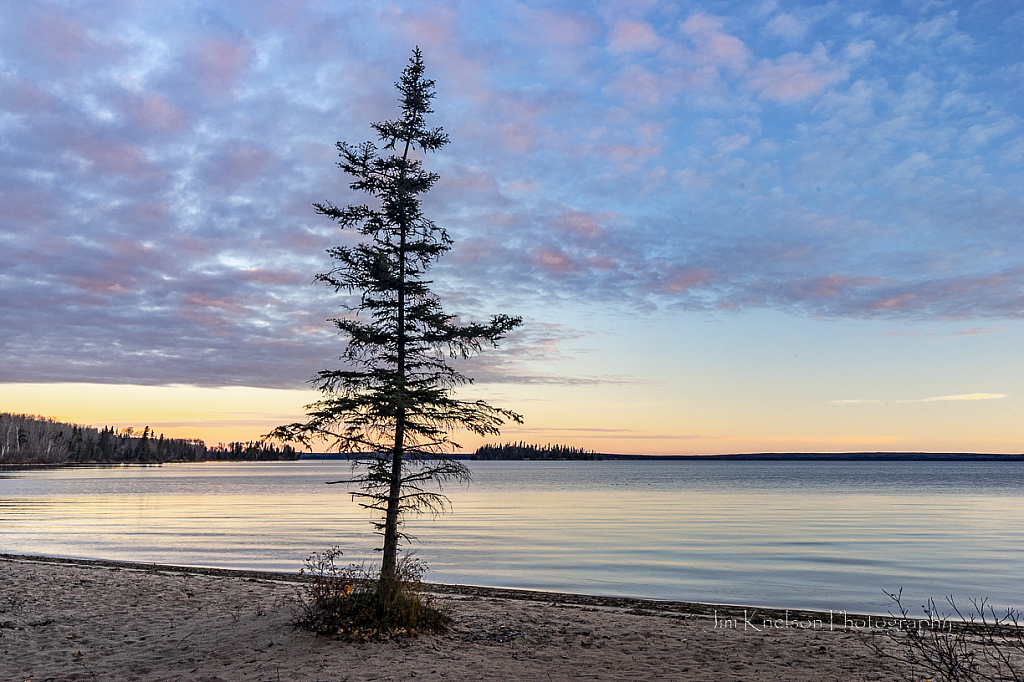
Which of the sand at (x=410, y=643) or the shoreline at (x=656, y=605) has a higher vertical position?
the sand at (x=410, y=643)

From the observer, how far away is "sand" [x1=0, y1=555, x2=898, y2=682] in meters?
10.9

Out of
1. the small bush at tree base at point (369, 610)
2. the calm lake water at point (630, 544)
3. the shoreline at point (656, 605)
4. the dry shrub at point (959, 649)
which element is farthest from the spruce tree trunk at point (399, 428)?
the calm lake water at point (630, 544)

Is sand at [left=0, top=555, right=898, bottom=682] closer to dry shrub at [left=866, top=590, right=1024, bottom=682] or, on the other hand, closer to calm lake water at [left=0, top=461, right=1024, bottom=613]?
dry shrub at [left=866, top=590, right=1024, bottom=682]

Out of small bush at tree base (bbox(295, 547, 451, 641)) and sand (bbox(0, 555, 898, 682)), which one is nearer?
sand (bbox(0, 555, 898, 682))

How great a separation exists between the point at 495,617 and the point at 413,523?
1291 inches

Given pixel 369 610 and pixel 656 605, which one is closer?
pixel 369 610

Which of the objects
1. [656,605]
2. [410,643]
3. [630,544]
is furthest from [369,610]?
[630,544]

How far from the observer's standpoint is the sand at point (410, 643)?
1087 centimetres

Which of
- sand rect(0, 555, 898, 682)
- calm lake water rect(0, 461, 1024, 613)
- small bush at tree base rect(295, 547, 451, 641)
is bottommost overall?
calm lake water rect(0, 461, 1024, 613)

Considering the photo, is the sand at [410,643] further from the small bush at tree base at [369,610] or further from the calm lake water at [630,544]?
the calm lake water at [630,544]

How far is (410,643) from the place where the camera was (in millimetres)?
12188

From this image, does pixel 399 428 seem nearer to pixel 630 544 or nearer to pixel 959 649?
pixel 959 649

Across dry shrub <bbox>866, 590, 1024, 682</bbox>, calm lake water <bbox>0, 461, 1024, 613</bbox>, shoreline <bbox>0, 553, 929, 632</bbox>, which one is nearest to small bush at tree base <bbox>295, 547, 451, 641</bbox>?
shoreline <bbox>0, 553, 929, 632</bbox>

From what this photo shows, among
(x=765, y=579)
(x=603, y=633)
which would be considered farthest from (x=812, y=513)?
(x=603, y=633)
